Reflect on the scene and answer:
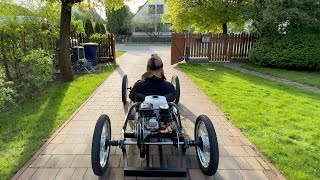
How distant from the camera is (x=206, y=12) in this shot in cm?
1305

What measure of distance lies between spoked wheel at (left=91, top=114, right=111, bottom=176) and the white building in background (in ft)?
123

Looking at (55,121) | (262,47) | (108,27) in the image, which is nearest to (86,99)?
(55,121)

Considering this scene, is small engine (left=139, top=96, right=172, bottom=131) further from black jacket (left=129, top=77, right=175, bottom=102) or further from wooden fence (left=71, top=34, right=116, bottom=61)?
wooden fence (left=71, top=34, right=116, bottom=61)

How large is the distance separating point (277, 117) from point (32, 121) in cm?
487

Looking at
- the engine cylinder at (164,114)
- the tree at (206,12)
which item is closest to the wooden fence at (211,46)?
the tree at (206,12)

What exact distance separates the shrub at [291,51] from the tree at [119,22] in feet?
96.2

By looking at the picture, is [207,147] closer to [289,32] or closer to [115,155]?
[115,155]

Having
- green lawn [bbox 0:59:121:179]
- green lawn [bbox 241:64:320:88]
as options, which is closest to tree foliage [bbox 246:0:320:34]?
green lawn [bbox 241:64:320:88]

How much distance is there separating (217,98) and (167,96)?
118 inches

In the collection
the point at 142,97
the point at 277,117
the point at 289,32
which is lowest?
the point at 277,117

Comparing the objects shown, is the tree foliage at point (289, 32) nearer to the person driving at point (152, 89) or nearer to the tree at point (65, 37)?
the tree at point (65, 37)

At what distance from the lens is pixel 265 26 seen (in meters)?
11.6

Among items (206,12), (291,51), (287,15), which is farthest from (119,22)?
(291,51)

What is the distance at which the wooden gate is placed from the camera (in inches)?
485
